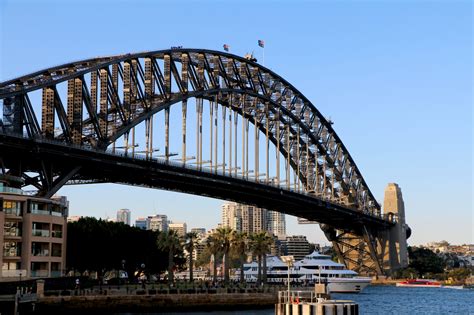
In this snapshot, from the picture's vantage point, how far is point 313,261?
516 ft

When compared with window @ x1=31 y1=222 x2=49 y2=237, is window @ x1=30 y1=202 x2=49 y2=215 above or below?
above

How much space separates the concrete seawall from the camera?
7669 centimetres

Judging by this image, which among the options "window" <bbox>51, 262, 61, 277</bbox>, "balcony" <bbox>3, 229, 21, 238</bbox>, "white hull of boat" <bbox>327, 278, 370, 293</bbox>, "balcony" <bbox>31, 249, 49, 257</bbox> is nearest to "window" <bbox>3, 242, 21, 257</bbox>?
"balcony" <bbox>3, 229, 21, 238</bbox>

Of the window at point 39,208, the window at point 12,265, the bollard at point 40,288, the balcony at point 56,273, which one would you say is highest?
the window at point 39,208

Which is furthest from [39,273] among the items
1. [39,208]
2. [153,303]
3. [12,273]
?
[153,303]

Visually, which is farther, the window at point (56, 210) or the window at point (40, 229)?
the window at point (56, 210)

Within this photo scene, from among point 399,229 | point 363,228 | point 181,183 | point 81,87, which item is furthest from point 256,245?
point 399,229

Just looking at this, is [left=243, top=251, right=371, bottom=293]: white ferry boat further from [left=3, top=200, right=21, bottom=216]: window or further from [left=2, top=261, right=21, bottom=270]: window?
[left=3, top=200, right=21, bottom=216]: window

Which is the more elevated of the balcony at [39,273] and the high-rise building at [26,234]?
the high-rise building at [26,234]

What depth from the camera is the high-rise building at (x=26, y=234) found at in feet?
263

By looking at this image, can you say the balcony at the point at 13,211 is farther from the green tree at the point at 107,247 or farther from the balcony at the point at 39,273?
the green tree at the point at 107,247

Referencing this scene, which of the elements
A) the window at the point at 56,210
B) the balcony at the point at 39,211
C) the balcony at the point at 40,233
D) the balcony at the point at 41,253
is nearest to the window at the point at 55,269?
the balcony at the point at 41,253

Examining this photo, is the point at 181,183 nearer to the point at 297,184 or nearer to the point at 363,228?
the point at 297,184

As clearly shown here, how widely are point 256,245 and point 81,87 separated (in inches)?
1413
